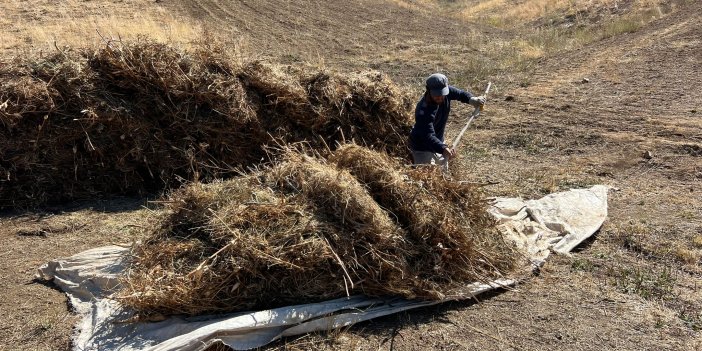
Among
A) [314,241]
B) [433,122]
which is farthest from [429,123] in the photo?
[314,241]

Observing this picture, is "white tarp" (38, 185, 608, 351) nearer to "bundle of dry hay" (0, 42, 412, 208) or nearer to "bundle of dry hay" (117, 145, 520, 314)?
"bundle of dry hay" (117, 145, 520, 314)

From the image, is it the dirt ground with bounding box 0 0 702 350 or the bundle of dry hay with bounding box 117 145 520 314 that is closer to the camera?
the bundle of dry hay with bounding box 117 145 520 314

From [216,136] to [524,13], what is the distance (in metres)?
20.7

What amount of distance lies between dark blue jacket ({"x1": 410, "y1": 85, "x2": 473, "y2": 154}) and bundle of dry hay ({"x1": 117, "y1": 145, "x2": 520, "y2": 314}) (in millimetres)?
825

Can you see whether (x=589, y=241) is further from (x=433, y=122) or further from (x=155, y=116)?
(x=155, y=116)

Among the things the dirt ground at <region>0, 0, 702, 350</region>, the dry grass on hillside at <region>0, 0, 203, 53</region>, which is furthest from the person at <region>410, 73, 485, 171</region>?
the dry grass on hillside at <region>0, 0, 203, 53</region>

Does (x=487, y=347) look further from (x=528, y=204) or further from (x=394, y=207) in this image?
(x=528, y=204)

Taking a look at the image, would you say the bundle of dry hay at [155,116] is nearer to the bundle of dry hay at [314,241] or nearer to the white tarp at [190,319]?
the bundle of dry hay at [314,241]

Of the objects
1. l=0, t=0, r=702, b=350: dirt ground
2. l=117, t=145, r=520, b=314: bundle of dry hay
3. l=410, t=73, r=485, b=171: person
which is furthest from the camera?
l=410, t=73, r=485, b=171: person

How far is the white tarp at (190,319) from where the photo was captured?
373 cm

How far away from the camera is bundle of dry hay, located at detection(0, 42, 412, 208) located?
6.09m

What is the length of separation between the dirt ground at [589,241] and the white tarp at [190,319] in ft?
0.31

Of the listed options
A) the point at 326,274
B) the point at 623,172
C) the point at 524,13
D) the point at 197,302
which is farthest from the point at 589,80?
the point at 524,13

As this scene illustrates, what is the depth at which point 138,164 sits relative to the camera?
649cm
